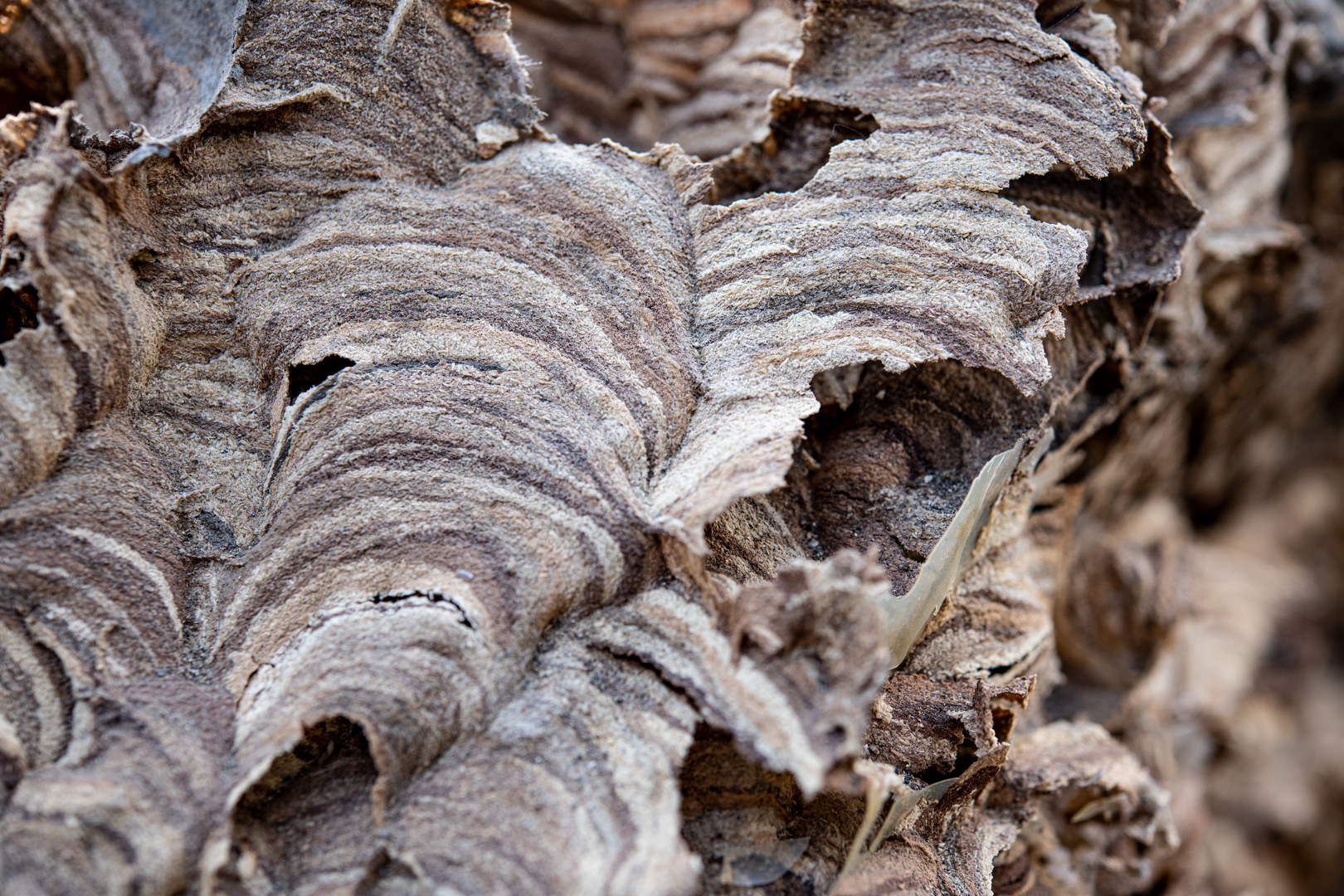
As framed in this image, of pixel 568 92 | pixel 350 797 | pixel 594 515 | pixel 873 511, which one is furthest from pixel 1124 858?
pixel 568 92

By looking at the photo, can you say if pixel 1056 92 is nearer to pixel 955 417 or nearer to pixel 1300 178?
pixel 955 417

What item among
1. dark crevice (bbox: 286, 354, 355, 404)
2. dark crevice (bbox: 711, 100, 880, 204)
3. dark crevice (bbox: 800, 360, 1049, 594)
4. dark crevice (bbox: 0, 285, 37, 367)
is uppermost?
dark crevice (bbox: 711, 100, 880, 204)

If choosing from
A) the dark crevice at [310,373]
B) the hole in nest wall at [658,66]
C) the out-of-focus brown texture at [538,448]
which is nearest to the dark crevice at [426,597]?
the out-of-focus brown texture at [538,448]

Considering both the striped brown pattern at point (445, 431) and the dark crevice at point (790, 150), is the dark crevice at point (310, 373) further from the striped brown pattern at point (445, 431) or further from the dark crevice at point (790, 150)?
the dark crevice at point (790, 150)

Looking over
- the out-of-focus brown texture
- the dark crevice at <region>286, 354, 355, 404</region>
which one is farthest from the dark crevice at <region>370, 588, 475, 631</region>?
the dark crevice at <region>286, 354, 355, 404</region>

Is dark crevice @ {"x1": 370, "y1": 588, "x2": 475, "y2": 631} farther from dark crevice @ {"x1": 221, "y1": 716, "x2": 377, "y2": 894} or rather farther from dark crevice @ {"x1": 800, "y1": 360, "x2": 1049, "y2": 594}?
dark crevice @ {"x1": 800, "y1": 360, "x2": 1049, "y2": 594}

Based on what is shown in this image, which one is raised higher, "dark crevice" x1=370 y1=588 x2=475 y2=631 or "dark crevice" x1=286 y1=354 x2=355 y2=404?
"dark crevice" x1=286 y1=354 x2=355 y2=404

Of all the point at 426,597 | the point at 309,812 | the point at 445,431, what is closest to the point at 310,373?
the point at 445,431
